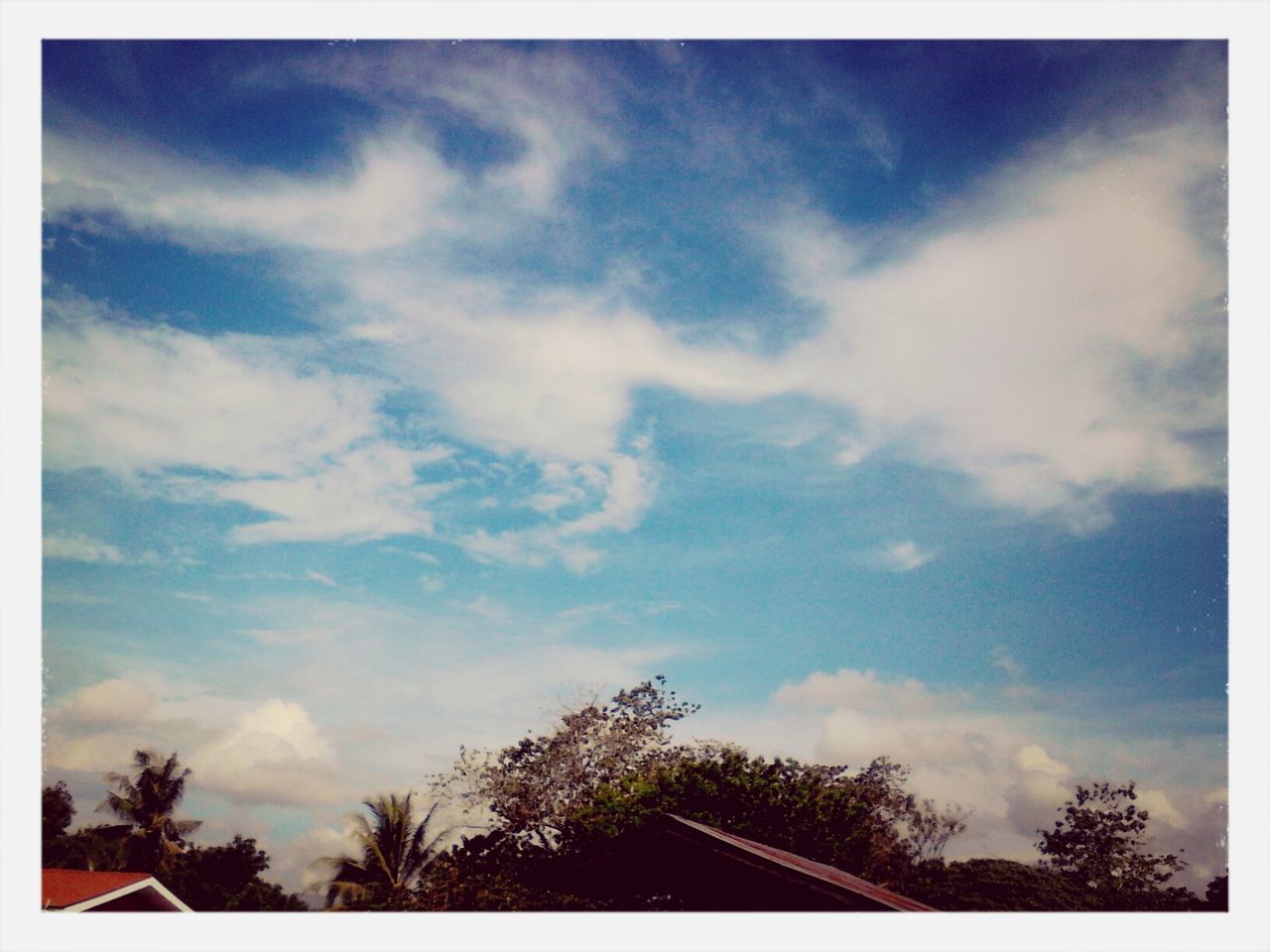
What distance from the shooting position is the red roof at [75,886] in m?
12.4

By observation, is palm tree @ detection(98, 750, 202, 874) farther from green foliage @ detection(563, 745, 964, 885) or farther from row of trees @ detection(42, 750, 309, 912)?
green foliage @ detection(563, 745, 964, 885)

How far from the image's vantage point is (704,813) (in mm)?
20438

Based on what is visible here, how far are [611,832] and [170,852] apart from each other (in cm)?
1065

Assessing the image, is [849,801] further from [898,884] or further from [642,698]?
[642,698]

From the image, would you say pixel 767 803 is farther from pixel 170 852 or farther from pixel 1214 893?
pixel 170 852

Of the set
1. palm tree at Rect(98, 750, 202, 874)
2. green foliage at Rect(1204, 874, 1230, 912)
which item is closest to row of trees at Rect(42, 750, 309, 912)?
palm tree at Rect(98, 750, 202, 874)

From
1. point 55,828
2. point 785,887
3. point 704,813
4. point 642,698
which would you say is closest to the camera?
point 785,887

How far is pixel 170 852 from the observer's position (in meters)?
22.8

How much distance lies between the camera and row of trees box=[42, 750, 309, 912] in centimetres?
2109

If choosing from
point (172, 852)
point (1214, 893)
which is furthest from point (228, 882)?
point (1214, 893)

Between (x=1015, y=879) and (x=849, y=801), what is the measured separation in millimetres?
4296

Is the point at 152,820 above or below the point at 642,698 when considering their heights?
below
